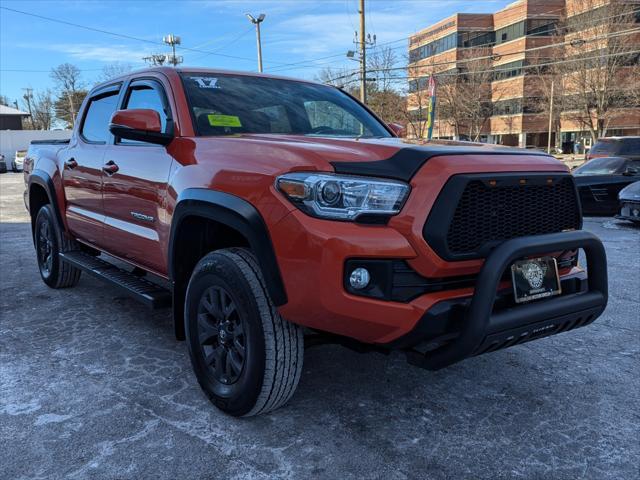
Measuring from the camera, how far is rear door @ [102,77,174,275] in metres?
3.38

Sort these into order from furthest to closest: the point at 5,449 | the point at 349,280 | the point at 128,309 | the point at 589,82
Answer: the point at 589,82 → the point at 128,309 → the point at 5,449 → the point at 349,280

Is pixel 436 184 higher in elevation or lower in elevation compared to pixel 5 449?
higher

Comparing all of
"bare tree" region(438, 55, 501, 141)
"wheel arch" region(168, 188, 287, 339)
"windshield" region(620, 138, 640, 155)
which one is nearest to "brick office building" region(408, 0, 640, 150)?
"bare tree" region(438, 55, 501, 141)

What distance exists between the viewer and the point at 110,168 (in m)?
3.98

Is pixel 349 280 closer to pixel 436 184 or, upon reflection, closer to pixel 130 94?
pixel 436 184

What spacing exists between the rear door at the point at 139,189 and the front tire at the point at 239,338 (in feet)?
1.92

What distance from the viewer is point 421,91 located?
50750mm

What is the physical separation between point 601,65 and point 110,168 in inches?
1518

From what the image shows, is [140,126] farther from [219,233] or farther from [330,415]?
[330,415]

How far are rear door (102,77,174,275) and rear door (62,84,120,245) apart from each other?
8.1 inches

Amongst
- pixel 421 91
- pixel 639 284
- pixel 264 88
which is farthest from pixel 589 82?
pixel 264 88

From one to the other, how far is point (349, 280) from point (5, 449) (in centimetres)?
182

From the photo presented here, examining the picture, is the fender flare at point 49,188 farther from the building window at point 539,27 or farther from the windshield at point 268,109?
the building window at point 539,27

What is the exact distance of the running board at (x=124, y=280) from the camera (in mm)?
3518
